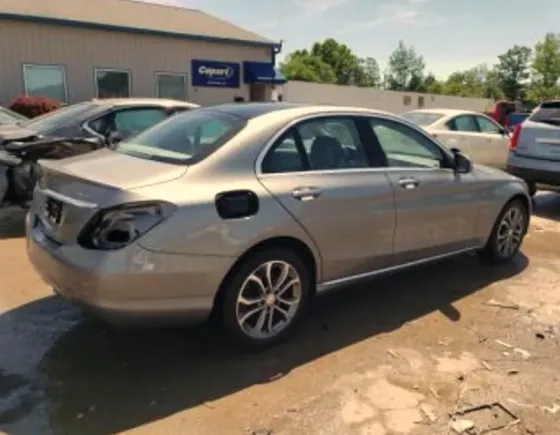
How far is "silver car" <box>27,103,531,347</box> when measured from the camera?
10.1 ft

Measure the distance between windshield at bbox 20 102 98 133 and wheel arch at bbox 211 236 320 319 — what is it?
456cm

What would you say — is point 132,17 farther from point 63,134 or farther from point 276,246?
point 276,246

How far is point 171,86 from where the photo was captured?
19297 mm

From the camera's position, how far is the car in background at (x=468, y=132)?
10.9 meters

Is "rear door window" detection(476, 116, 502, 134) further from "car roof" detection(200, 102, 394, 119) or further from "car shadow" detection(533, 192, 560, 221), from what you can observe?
"car roof" detection(200, 102, 394, 119)

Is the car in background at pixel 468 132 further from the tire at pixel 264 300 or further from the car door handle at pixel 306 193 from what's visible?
the tire at pixel 264 300

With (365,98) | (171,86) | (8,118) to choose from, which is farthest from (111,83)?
(365,98)

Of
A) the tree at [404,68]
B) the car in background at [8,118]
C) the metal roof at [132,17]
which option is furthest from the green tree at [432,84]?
the car in background at [8,118]

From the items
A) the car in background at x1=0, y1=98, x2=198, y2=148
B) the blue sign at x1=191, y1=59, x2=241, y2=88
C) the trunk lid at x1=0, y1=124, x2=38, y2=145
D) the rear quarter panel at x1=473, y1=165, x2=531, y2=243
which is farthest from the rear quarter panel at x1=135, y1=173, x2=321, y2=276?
the blue sign at x1=191, y1=59, x2=241, y2=88

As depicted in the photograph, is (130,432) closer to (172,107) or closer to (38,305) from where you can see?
(38,305)

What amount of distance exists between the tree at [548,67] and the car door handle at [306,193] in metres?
61.8

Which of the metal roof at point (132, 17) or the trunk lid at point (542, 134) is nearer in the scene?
the trunk lid at point (542, 134)

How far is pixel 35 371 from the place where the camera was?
3.39m

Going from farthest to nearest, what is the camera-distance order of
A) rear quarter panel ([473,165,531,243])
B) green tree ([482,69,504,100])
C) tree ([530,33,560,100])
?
green tree ([482,69,504,100]) < tree ([530,33,560,100]) < rear quarter panel ([473,165,531,243])
